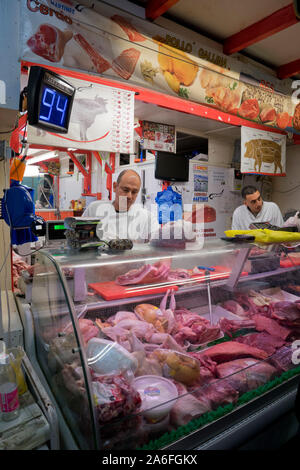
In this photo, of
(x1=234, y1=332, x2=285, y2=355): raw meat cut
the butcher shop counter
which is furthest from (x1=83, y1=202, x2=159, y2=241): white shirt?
(x1=234, y1=332, x2=285, y2=355): raw meat cut

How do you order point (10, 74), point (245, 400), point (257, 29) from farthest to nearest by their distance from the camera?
point (257, 29) < point (10, 74) < point (245, 400)

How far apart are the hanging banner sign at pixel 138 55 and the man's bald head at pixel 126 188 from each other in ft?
3.75

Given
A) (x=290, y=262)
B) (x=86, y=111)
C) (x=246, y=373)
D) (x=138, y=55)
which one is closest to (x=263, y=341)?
(x=246, y=373)

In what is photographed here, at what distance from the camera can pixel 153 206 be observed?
7.04 metres

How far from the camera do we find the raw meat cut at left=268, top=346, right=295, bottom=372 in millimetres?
1967

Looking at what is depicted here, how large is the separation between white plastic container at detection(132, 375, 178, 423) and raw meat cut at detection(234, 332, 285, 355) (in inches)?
32.7

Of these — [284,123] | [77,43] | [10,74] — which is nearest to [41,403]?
[10,74]

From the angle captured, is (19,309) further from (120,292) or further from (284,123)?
(284,123)

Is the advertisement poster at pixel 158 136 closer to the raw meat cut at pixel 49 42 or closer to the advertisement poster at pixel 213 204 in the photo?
the advertisement poster at pixel 213 204

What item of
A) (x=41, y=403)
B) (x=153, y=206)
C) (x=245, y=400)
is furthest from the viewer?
(x=153, y=206)

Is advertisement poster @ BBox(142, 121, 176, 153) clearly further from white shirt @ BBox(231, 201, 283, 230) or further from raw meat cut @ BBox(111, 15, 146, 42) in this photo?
raw meat cut @ BBox(111, 15, 146, 42)

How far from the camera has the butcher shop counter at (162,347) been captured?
4.52 feet

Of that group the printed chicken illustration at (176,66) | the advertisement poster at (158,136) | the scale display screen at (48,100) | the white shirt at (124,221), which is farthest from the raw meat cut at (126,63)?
the advertisement poster at (158,136)
